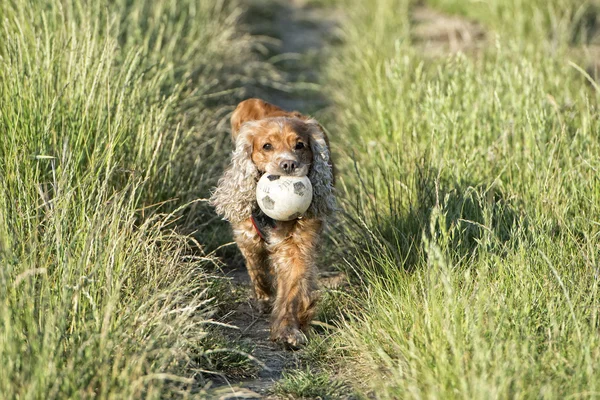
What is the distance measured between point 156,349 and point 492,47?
619 centimetres

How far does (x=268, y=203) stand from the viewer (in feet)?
13.9

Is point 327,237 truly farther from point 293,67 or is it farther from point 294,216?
point 293,67

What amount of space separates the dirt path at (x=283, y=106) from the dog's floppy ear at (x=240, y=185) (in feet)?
1.92

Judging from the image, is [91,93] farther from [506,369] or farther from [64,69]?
[506,369]

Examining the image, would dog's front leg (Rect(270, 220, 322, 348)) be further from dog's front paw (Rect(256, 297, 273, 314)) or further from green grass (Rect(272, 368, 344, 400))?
green grass (Rect(272, 368, 344, 400))

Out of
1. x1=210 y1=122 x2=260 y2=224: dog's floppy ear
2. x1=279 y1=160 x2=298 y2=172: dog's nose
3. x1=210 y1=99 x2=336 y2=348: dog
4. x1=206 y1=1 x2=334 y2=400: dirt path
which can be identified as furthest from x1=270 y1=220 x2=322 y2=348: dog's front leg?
x1=279 y1=160 x2=298 y2=172: dog's nose

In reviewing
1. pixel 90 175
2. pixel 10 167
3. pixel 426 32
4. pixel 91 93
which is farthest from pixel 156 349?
pixel 426 32

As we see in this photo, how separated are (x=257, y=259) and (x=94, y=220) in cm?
143

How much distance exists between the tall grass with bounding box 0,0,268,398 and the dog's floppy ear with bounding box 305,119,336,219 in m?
0.65

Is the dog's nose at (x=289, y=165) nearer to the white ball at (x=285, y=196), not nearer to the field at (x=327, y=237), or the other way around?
the white ball at (x=285, y=196)

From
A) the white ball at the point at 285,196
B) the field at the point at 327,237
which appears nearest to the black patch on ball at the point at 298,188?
the white ball at the point at 285,196

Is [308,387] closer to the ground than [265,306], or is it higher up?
higher up

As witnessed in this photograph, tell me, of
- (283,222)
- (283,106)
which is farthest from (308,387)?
(283,106)

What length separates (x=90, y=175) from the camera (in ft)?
13.3
